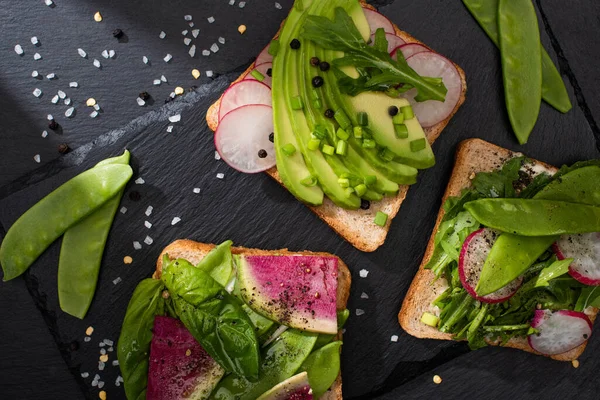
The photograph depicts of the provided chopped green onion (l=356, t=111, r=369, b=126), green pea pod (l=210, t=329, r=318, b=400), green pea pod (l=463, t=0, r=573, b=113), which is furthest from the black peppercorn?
A: green pea pod (l=210, t=329, r=318, b=400)

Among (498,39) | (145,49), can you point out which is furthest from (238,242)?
(498,39)

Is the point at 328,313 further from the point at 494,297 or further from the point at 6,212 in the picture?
the point at 6,212

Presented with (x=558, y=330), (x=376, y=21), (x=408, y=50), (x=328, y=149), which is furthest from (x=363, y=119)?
(x=558, y=330)

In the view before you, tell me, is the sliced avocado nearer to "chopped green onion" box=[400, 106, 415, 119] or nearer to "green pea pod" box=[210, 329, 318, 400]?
"chopped green onion" box=[400, 106, 415, 119]

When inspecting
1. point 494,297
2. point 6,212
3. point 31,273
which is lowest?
point 31,273

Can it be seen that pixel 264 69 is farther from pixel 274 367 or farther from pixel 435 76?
pixel 274 367

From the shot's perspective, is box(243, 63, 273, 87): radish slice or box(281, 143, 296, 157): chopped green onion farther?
box(243, 63, 273, 87): radish slice

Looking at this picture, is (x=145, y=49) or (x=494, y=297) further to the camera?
(x=145, y=49)
